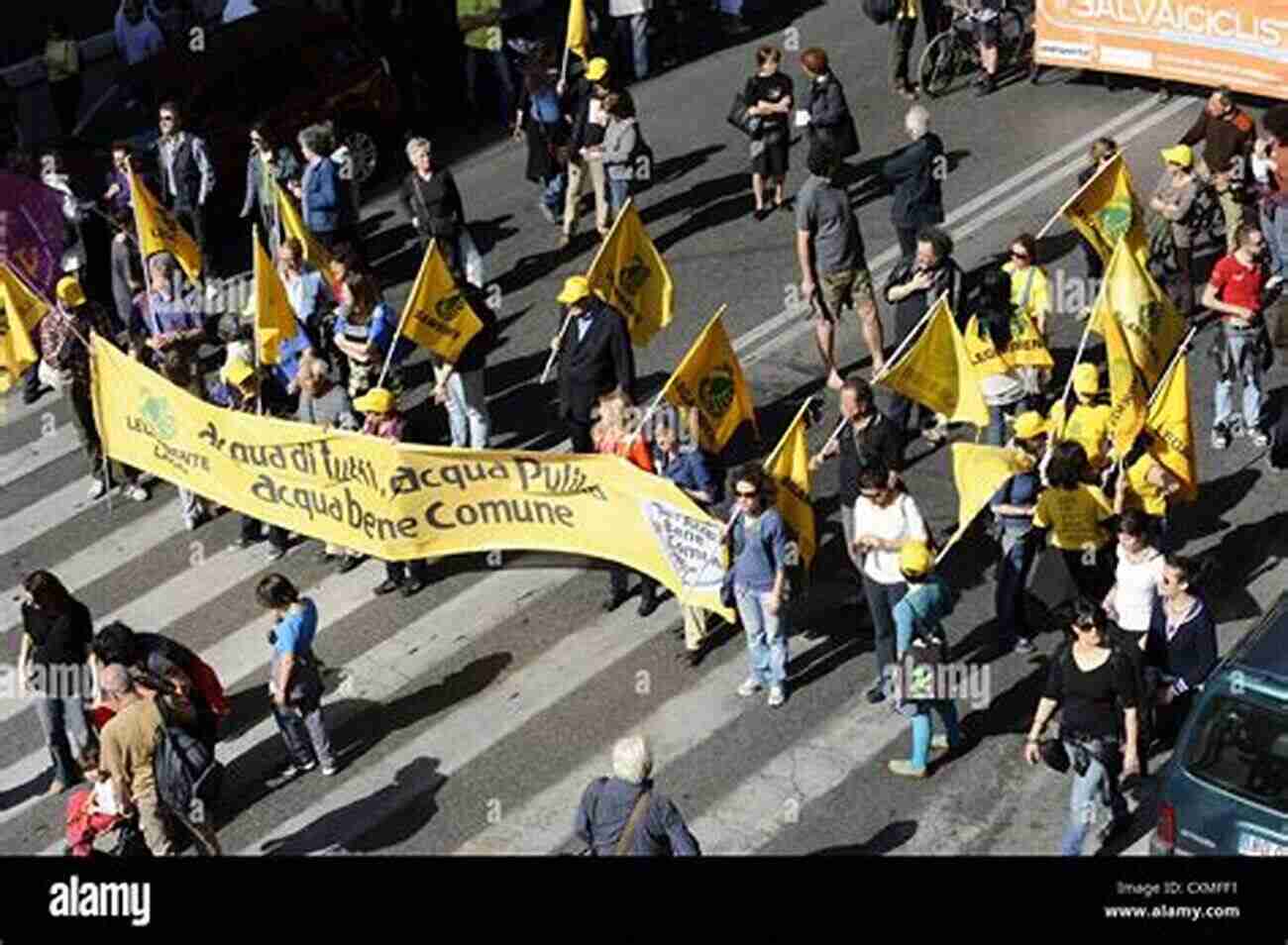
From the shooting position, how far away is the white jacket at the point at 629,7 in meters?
27.2

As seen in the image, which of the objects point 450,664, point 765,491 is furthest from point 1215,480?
point 450,664

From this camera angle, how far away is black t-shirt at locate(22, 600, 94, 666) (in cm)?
1644

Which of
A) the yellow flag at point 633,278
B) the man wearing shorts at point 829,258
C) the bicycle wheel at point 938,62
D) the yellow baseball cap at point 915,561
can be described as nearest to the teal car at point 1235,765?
the yellow baseball cap at point 915,561

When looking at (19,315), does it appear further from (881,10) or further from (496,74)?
(881,10)

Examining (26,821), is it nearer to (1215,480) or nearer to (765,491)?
(765,491)

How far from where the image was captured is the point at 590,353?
18422mm

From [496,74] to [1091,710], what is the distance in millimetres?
13993

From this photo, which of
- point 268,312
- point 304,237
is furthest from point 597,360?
point 304,237

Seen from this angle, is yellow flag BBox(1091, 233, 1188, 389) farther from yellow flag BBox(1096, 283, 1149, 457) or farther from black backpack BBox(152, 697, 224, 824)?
black backpack BBox(152, 697, 224, 824)

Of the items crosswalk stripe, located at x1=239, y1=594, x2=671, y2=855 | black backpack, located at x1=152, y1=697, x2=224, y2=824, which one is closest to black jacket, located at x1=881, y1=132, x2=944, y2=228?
crosswalk stripe, located at x1=239, y1=594, x2=671, y2=855

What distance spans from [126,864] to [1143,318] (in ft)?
27.3

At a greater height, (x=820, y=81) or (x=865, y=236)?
(x=820, y=81)

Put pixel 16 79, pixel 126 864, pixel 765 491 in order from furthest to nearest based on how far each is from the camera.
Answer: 1. pixel 16 79
2. pixel 765 491
3. pixel 126 864

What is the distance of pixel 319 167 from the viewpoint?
877 inches
